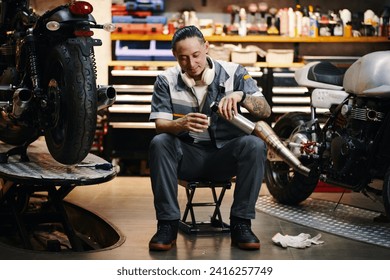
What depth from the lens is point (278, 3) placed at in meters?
6.69

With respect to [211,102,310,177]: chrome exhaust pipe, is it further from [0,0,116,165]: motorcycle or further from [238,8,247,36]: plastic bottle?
[238,8,247,36]: plastic bottle

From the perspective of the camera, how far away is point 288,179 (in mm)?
4770

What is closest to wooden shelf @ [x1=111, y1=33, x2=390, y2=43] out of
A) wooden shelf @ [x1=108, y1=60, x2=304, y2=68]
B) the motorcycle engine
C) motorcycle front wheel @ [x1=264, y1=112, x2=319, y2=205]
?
wooden shelf @ [x1=108, y1=60, x2=304, y2=68]

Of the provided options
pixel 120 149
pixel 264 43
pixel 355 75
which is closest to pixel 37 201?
pixel 120 149

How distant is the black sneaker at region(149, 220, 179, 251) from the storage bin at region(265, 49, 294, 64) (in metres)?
2.98

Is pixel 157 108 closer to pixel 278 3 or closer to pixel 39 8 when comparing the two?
pixel 39 8

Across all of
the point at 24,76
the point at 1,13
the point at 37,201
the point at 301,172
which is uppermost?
the point at 1,13

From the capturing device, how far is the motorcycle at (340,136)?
390cm

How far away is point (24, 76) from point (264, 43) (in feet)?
10.8

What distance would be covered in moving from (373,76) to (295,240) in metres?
0.87

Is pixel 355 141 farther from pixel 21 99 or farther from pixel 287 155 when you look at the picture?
pixel 21 99

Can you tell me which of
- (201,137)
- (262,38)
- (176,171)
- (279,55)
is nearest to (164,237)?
(176,171)

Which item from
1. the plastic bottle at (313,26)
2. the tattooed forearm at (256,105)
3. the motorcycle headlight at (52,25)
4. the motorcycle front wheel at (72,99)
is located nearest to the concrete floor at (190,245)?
the motorcycle front wheel at (72,99)

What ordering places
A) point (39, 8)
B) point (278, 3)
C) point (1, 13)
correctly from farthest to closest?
point (278, 3) < point (39, 8) < point (1, 13)
